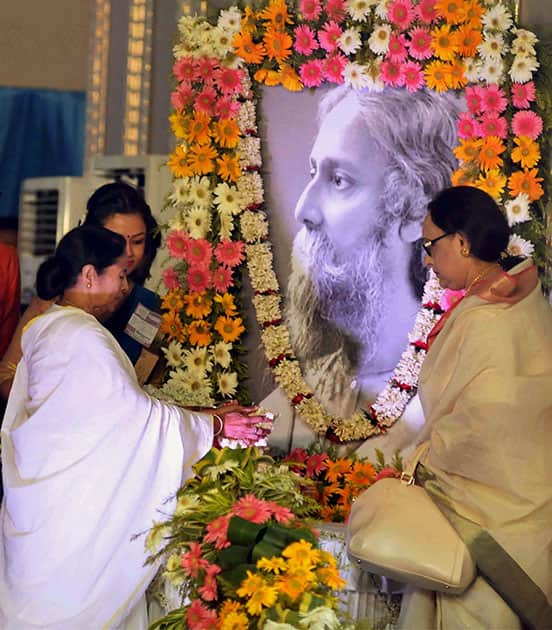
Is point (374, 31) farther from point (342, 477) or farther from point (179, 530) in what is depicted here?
point (179, 530)

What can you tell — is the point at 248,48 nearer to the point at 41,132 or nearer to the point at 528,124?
the point at 528,124

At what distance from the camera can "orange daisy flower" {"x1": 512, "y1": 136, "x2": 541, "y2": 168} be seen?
5.11 metres

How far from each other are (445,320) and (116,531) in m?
1.42

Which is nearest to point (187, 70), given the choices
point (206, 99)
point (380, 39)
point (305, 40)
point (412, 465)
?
point (206, 99)

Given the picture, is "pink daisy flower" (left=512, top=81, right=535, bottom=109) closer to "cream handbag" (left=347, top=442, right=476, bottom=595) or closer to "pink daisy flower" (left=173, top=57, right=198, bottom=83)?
"pink daisy flower" (left=173, top=57, right=198, bottom=83)

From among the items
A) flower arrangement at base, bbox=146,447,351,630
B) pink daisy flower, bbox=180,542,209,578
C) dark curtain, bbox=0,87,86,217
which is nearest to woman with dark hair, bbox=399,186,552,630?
flower arrangement at base, bbox=146,447,351,630

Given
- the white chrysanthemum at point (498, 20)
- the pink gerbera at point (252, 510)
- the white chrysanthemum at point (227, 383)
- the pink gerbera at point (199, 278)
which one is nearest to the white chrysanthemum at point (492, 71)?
the white chrysanthemum at point (498, 20)

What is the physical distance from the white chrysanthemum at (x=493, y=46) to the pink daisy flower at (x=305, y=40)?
2.52 ft

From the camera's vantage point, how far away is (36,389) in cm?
428

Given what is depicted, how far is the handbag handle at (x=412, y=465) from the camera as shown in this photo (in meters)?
3.77

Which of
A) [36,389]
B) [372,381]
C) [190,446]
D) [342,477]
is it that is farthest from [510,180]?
[36,389]

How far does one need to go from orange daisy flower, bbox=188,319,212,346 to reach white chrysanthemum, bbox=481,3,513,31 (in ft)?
6.14

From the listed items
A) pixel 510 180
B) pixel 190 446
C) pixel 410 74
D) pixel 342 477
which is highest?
pixel 410 74

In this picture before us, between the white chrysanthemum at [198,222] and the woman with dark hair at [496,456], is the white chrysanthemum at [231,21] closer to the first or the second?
the white chrysanthemum at [198,222]
